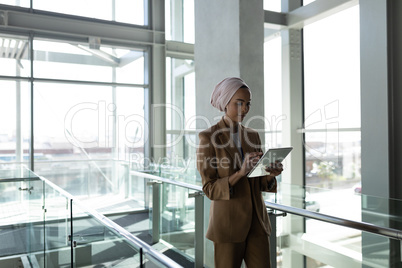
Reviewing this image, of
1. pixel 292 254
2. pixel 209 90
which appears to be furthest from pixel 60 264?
pixel 292 254

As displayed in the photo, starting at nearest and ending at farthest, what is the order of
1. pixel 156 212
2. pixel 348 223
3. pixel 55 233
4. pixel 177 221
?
pixel 348 223
pixel 55 233
pixel 177 221
pixel 156 212

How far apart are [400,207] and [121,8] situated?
7014 millimetres

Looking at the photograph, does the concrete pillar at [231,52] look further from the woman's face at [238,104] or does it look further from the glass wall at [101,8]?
the glass wall at [101,8]

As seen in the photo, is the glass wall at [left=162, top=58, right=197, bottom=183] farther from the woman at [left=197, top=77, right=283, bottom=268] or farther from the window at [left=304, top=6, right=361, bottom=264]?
the woman at [left=197, top=77, right=283, bottom=268]

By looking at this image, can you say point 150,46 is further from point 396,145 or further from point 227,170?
point 227,170

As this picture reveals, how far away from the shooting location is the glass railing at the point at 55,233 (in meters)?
1.76

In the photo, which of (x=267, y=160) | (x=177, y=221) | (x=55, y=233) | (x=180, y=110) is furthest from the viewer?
(x=180, y=110)

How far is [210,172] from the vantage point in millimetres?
1966

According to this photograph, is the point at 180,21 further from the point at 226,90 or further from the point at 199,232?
the point at 226,90

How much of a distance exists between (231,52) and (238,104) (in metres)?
2.53

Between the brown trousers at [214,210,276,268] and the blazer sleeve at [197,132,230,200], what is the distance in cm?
23

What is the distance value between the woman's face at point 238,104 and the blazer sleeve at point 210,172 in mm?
171

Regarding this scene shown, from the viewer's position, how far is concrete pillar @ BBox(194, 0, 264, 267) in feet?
13.9

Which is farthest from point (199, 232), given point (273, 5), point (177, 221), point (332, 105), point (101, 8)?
point (101, 8)
